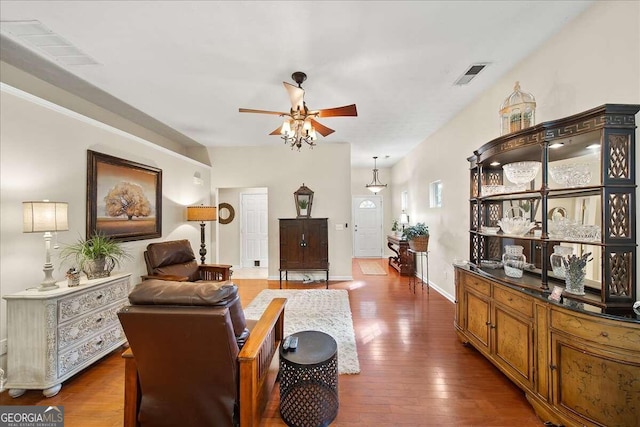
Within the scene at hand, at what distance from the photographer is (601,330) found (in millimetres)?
1456

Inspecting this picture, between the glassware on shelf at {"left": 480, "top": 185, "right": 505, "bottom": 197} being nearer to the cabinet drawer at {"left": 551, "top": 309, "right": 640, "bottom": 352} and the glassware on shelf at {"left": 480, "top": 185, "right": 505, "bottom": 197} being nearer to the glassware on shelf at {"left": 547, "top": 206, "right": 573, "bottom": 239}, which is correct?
the glassware on shelf at {"left": 547, "top": 206, "right": 573, "bottom": 239}

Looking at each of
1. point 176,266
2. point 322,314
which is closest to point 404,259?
point 322,314

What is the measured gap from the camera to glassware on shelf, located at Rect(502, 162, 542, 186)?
2.19 m

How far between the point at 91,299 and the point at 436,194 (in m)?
5.16

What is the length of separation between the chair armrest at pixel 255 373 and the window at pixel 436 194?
3837mm

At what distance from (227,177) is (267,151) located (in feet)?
3.46

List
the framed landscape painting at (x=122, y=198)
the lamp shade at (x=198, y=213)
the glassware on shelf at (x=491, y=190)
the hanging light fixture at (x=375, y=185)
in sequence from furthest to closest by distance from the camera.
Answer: the hanging light fixture at (x=375, y=185)
the lamp shade at (x=198, y=213)
the framed landscape painting at (x=122, y=198)
the glassware on shelf at (x=491, y=190)

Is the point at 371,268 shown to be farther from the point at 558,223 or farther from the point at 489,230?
the point at 558,223

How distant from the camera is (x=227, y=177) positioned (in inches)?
222

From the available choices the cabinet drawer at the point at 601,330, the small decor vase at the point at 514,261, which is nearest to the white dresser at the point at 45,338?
the cabinet drawer at the point at 601,330

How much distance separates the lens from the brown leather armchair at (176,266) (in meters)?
3.50

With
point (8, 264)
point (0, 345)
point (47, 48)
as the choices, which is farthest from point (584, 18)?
point (0, 345)

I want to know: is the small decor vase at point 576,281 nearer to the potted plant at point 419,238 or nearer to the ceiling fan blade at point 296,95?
the ceiling fan blade at point 296,95

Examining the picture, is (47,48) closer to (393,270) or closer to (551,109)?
(551,109)
